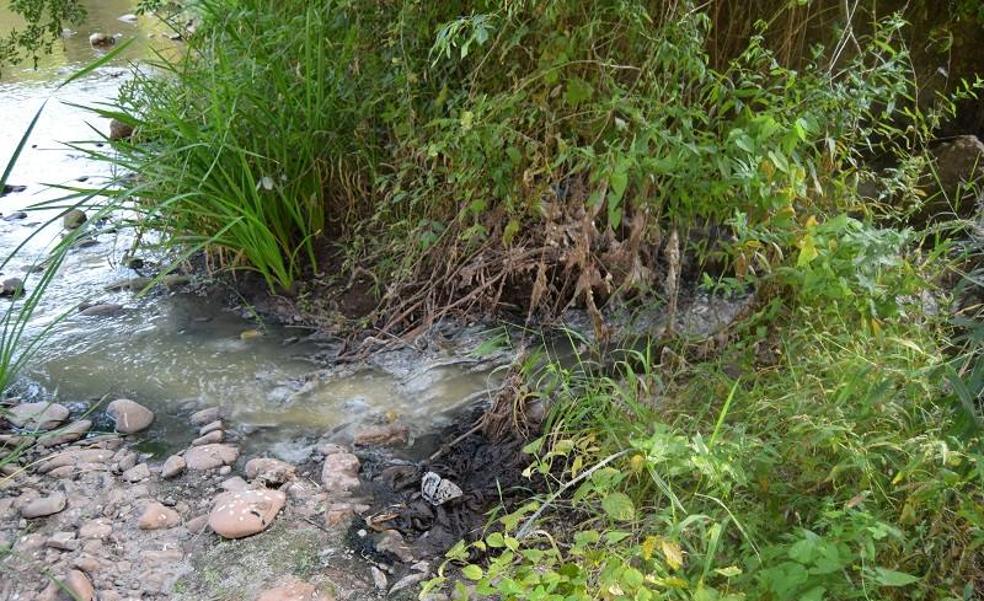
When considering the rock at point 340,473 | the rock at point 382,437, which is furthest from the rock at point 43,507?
the rock at point 382,437

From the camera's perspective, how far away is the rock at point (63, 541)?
202cm

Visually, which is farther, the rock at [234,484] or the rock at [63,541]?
the rock at [234,484]

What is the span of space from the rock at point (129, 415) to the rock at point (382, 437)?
65cm

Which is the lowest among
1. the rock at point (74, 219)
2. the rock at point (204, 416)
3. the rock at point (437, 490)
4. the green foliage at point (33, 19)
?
the rock at point (437, 490)

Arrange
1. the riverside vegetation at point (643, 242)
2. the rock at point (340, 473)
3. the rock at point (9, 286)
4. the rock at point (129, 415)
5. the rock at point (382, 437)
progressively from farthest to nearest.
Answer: the rock at point (9, 286) → the rock at point (129, 415) → the rock at point (382, 437) → the rock at point (340, 473) → the riverside vegetation at point (643, 242)

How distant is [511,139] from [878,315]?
40.8 inches

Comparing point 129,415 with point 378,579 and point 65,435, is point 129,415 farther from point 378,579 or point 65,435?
point 378,579

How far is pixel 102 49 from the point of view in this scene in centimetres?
681

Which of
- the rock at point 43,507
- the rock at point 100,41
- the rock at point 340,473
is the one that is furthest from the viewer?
the rock at point 100,41

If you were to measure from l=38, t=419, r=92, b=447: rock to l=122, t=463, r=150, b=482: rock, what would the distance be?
291 mm

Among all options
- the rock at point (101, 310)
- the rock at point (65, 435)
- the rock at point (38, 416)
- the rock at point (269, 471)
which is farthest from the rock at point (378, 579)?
the rock at point (101, 310)

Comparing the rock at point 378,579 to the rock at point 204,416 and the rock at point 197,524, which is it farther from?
the rock at point 204,416

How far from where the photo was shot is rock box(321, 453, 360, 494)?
88.7 inches

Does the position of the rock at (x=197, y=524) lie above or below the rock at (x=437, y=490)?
above
